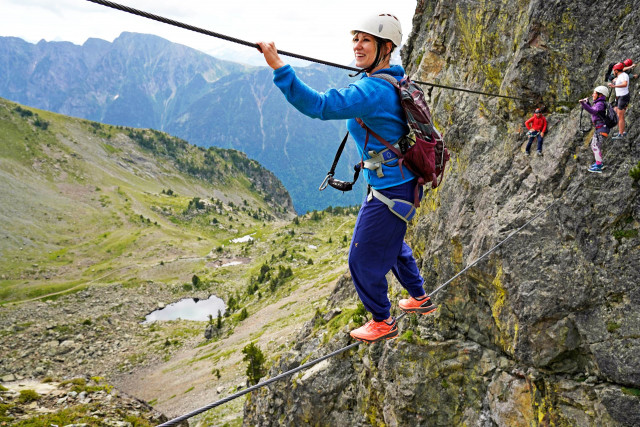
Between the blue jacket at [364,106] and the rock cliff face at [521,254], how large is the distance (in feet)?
22.7

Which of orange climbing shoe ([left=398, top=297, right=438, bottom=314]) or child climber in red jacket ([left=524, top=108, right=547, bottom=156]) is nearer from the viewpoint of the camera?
orange climbing shoe ([left=398, top=297, right=438, bottom=314])

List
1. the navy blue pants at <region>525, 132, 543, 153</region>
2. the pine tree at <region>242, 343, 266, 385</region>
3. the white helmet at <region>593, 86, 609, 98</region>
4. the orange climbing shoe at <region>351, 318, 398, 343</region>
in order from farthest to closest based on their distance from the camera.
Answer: the pine tree at <region>242, 343, 266, 385</region>, the navy blue pants at <region>525, 132, 543, 153</region>, the white helmet at <region>593, 86, 609, 98</region>, the orange climbing shoe at <region>351, 318, 398, 343</region>

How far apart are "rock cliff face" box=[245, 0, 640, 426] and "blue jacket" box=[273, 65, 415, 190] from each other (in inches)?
272

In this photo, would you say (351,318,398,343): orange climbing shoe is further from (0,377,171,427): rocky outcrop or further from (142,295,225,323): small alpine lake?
(142,295,225,323): small alpine lake

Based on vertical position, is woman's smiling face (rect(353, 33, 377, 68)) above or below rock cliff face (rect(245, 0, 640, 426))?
above

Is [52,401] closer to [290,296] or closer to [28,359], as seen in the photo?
[290,296]

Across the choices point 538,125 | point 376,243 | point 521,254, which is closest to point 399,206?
point 376,243

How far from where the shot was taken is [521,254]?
426 inches

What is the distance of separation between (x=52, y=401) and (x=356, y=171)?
25.6m

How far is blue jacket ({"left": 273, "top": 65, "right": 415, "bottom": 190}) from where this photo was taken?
4.60 metres

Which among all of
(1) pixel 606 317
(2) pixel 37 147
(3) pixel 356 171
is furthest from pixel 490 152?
(2) pixel 37 147

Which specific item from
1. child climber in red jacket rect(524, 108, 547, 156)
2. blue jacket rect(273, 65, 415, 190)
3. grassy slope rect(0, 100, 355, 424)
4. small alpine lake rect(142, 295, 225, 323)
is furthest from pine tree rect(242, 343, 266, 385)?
small alpine lake rect(142, 295, 225, 323)

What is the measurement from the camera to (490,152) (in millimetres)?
13586

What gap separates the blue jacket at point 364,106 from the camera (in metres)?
4.60
